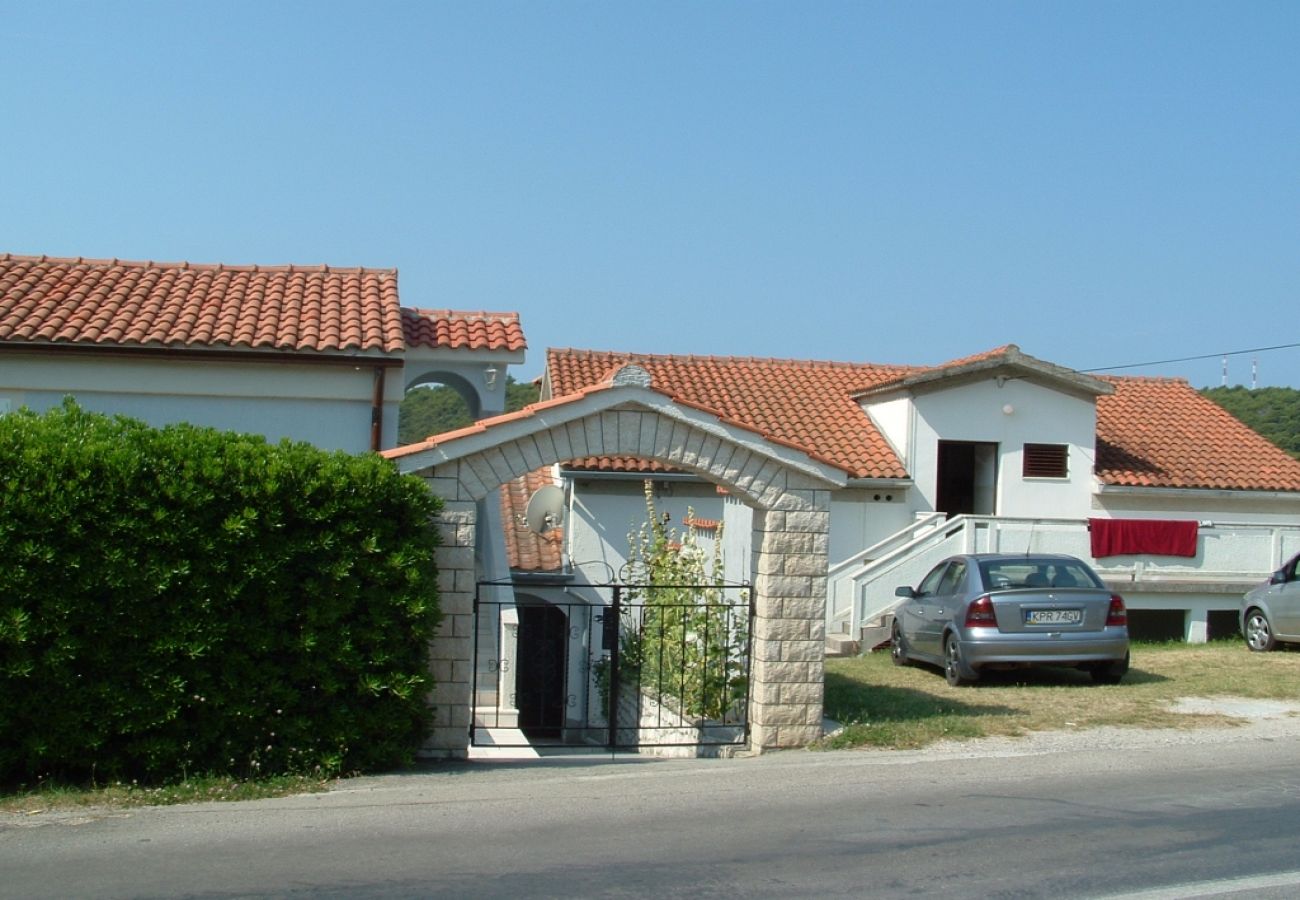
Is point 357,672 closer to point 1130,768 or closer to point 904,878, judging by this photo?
point 904,878

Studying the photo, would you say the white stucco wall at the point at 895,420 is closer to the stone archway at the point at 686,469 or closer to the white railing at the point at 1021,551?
the white railing at the point at 1021,551

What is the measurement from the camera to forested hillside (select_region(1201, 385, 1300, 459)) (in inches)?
1638

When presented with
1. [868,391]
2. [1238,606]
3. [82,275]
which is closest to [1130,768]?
[1238,606]

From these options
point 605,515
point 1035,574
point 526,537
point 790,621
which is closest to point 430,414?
point 526,537

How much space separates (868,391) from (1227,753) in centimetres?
1534

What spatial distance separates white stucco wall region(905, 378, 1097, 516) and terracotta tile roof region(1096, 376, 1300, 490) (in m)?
1.04

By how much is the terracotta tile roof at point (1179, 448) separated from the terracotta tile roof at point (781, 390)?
4492mm

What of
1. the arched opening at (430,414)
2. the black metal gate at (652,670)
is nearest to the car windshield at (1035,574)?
the black metal gate at (652,670)

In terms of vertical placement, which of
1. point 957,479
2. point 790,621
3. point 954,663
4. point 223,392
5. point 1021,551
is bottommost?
point 954,663

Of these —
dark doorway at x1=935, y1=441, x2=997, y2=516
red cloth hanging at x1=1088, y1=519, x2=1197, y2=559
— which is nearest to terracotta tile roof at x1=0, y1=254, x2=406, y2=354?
red cloth hanging at x1=1088, y1=519, x2=1197, y2=559

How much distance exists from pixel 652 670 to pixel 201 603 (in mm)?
5810

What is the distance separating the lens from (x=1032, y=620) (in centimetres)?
1359

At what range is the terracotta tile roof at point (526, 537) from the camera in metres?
23.7

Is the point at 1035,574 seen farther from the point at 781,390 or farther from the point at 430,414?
the point at 430,414
